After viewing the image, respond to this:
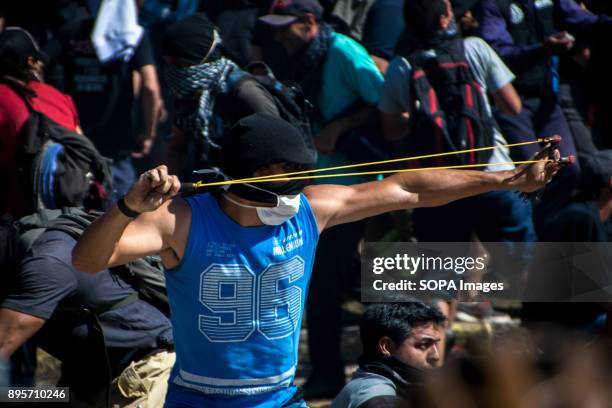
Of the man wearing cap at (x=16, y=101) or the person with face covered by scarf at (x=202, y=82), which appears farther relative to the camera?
the man wearing cap at (x=16, y=101)

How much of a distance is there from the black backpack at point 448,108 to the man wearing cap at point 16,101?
195cm

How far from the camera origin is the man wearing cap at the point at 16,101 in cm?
548

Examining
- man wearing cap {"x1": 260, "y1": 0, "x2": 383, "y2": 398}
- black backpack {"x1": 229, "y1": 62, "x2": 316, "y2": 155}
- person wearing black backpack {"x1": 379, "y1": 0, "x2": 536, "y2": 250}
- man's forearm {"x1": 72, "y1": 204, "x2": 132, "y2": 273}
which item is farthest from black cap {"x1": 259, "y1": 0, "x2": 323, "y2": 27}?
man's forearm {"x1": 72, "y1": 204, "x2": 132, "y2": 273}

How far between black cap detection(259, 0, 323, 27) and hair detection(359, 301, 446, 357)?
7.54ft

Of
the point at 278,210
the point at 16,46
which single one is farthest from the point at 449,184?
the point at 16,46

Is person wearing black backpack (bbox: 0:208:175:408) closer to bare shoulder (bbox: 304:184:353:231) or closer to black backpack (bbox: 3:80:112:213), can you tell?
black backpack (bbox: 3:80:112:213)

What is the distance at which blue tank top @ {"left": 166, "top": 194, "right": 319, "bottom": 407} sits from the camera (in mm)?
3480

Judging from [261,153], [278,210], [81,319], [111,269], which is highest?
[261,153]

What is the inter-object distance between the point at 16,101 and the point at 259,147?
2.46m

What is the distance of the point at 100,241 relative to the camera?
3.19 metres

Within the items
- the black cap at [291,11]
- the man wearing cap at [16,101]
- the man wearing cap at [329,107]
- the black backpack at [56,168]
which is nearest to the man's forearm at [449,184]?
the black backpack at [56,168]

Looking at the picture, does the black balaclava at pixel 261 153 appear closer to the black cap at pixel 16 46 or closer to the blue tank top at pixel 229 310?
the blue tank top at pixel 229 310

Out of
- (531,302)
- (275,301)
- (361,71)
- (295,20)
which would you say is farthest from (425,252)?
(275,301)

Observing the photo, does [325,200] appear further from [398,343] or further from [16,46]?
[16,46]
